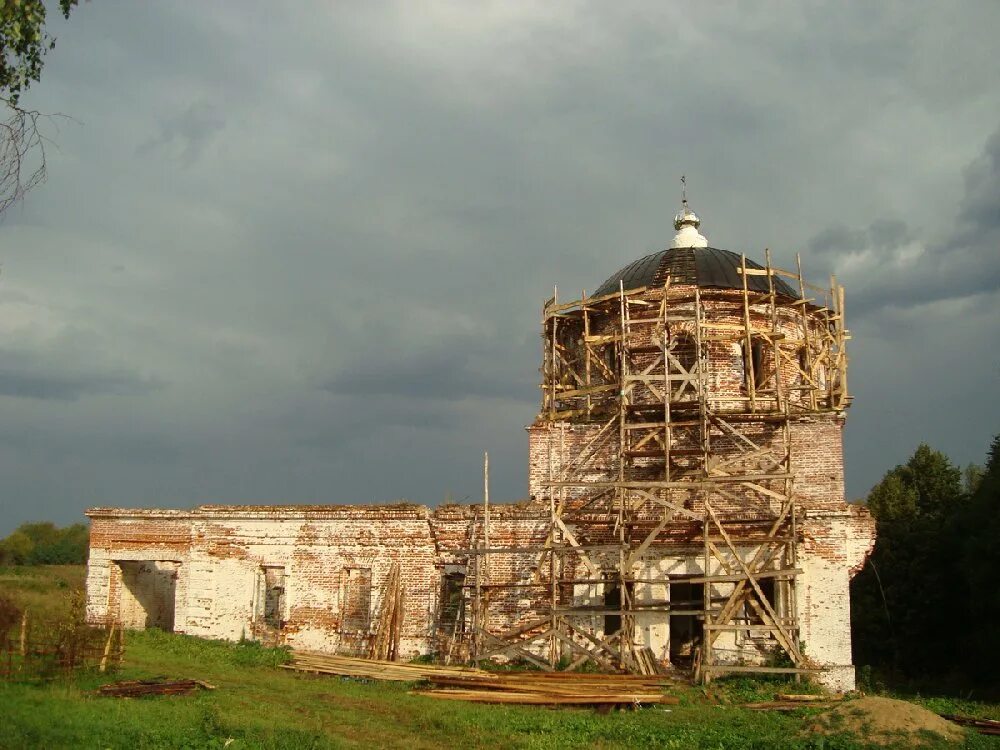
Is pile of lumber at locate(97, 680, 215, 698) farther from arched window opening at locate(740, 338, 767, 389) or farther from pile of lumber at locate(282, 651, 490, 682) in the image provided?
arched window opening at locate(740, 338, 767, 389)

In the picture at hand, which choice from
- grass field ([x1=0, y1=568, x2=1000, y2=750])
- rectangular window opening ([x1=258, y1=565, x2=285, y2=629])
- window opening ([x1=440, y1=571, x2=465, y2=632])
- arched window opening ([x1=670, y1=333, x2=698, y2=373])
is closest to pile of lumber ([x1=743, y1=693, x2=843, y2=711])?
grass field ([x1=0, y1=568, x2=1000, y2=750])

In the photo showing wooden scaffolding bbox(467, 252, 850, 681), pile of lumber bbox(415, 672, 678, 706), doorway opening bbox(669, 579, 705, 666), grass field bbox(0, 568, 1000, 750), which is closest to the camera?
grass field bbox(0, 568, 1000, 750)

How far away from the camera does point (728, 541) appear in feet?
58.6

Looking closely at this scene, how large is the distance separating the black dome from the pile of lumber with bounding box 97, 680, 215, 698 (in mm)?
12972

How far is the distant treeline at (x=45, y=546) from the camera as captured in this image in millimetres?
57906

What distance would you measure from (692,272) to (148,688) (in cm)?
1424

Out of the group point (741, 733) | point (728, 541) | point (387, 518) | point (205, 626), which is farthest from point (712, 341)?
point (205, 626)

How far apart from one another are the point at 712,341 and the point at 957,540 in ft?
35.9

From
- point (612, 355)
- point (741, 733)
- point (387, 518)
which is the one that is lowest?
point (741, 733)

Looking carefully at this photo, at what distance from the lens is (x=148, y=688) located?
14.6 m

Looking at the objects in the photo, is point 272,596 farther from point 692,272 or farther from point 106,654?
point 692,272

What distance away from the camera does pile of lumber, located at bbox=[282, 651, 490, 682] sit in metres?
17.4

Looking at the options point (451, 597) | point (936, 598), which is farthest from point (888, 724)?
point (936, 598)

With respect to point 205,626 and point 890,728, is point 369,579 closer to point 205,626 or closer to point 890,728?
point 205,626
